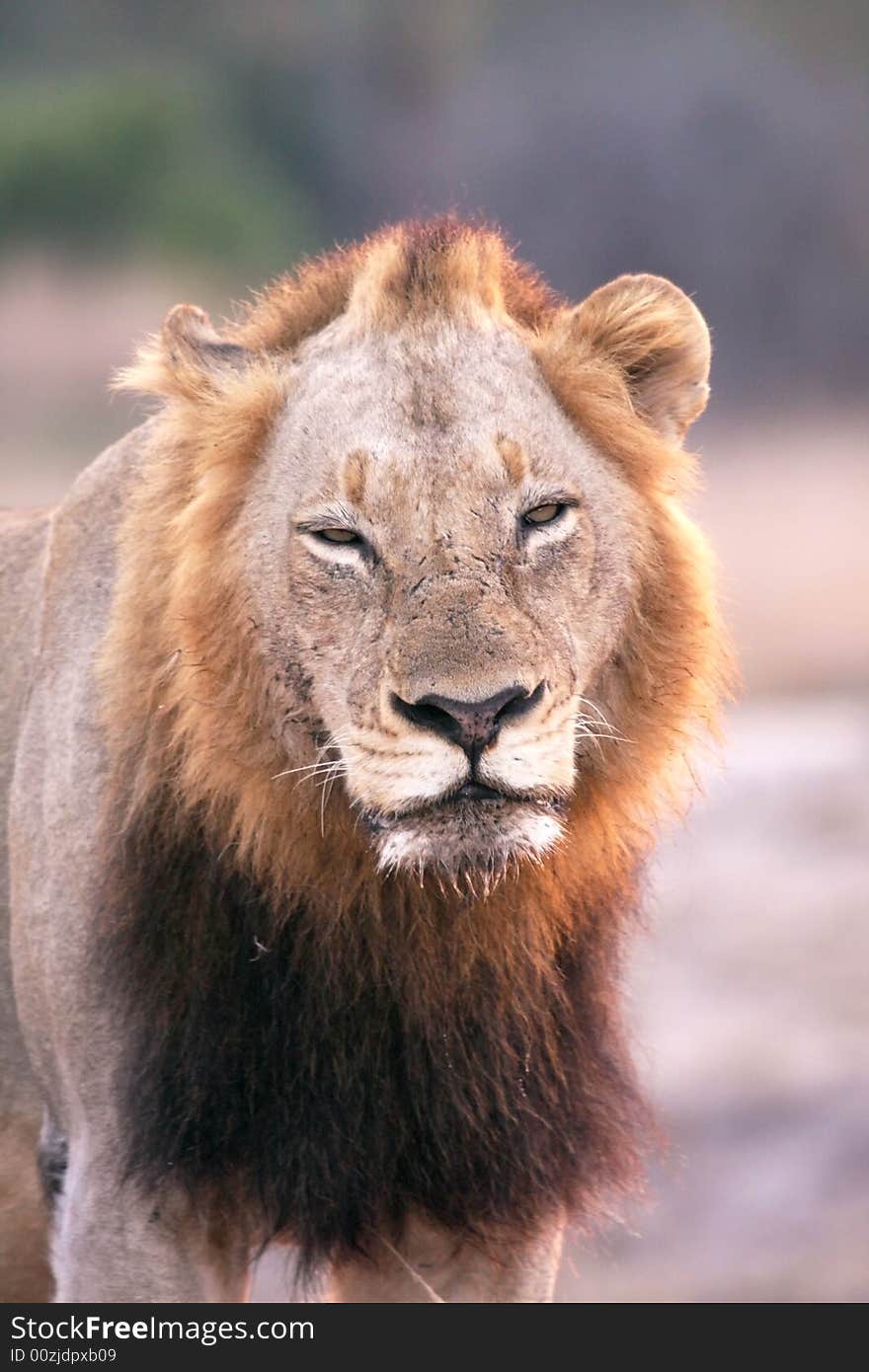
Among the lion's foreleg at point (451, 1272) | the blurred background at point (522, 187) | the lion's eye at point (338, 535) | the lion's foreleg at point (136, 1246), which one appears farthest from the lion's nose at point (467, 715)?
the blurred background at point (522, 187)

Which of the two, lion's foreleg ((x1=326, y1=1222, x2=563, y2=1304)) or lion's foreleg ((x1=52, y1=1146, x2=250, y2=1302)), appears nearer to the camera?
lion's foreleg ((x1=52, y1=1146, x2=250, y2=1302))

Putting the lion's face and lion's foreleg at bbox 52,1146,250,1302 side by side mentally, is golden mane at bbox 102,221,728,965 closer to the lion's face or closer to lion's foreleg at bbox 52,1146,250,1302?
the lion's face

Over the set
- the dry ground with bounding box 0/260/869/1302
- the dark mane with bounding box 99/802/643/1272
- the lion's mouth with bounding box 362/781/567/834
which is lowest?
the dry ground with bounding box 0/260/869/1302

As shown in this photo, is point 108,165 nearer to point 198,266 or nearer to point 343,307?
point 198,266

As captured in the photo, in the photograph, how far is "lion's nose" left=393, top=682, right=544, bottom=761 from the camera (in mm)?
3057

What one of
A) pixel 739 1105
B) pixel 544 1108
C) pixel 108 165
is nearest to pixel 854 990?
pixel 739 1105

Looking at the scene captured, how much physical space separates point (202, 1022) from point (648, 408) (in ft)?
4.35

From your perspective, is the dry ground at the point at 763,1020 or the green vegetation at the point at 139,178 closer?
the dry ground at the point at 763,1020

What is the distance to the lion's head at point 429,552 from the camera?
10.4 ft

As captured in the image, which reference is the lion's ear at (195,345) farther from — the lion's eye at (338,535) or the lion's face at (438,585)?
the lion's eye at (338,535)

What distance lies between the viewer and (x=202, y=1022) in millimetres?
3633

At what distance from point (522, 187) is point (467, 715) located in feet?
62.2

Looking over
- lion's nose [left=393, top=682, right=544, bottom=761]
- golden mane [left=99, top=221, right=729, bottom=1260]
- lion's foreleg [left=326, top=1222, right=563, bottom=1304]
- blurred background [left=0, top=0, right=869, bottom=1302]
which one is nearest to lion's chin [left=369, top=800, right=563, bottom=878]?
lion's nose [left=393, top=682, right=544, bottom=761]

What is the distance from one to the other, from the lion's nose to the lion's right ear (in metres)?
0.83
